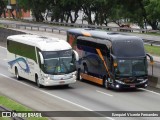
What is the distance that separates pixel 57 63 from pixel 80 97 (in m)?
3.43

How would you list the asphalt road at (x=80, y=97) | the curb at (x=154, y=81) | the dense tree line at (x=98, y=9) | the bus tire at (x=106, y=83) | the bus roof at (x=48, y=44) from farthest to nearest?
the dense tree line at (x=98, y=9) < the curb at (x=154, y=81) < the bus roof at (x=48, y=44) < the bus tire at (x=106, y=83) < the asphalt road at (x=80, y=97)

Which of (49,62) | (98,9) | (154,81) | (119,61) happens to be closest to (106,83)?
(119,61)

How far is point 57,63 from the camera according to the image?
29641 millimetres

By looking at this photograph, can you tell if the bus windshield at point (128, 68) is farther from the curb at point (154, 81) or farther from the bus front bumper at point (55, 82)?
the bus front bumper at point (55, 82)

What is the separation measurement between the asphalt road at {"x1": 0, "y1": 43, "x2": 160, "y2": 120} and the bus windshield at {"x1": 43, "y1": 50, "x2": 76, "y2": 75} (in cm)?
117

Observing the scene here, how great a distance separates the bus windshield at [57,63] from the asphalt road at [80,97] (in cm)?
117

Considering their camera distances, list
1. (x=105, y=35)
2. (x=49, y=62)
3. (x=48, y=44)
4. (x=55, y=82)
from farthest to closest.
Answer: (x=105, y=35) → (x=48, y=44) → (x=49, y=62) → (x=55, y=82)

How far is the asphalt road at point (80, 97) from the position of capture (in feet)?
78.7

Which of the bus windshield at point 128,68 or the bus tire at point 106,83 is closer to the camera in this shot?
the bus windshield at point 128,68

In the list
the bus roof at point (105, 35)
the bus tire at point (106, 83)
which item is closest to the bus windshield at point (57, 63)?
the bus tire at point (106, 83)

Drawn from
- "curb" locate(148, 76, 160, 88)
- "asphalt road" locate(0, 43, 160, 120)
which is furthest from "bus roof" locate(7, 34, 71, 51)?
"curb" locate(148, 76, 160, 88)

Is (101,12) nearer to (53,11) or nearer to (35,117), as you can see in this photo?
(53,11)

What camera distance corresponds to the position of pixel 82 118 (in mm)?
20719

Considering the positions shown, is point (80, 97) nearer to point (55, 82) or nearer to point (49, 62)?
point (55, 82)
